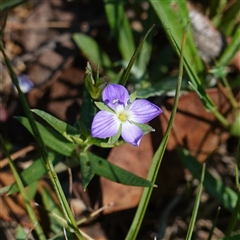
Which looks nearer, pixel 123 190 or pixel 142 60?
pixel 123 190

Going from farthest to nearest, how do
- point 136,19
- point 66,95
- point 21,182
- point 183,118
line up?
point 136,19 < point 66,95 < point 183,118 < point 21,182

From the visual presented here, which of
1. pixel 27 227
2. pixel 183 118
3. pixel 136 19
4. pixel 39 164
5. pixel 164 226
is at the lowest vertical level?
pixel 164 226

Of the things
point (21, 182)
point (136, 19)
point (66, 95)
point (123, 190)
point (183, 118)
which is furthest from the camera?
point (136, 19)

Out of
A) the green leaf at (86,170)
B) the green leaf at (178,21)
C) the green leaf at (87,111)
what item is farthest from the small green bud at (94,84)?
the green leaf at (178,21)

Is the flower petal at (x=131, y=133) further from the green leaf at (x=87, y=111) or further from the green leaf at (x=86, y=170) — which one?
the green leaf at (x=87, y=111)

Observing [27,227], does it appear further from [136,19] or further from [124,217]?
[136,19]

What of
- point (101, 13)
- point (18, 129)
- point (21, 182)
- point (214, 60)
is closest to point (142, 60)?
point (214, 60)

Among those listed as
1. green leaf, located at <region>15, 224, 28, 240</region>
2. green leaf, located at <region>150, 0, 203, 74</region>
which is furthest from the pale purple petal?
green leaf, located at <region>15, 224, 28, 240</region>

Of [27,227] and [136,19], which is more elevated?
[136,19]

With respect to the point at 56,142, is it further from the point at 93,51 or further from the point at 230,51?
the point at 230,51
